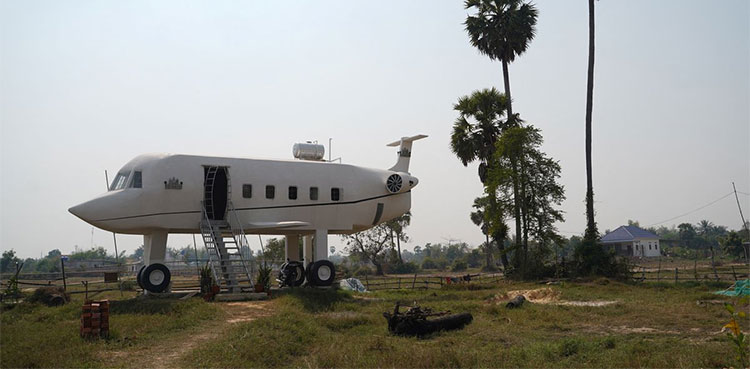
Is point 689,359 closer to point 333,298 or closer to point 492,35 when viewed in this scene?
point 333,298

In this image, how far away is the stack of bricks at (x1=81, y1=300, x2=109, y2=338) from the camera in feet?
48.8

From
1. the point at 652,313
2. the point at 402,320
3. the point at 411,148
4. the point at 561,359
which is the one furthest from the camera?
the point at 411,148

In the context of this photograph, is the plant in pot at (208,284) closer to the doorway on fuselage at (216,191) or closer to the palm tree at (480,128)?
the doorway on fuselage at (216,191)

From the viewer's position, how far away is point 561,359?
1295 centimetres

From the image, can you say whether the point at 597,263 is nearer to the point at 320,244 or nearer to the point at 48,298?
the point at 320,244

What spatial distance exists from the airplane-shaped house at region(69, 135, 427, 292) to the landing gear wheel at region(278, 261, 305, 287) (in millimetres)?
44

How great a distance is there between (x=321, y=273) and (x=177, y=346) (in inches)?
523

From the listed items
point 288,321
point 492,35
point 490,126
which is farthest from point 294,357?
point 492,35

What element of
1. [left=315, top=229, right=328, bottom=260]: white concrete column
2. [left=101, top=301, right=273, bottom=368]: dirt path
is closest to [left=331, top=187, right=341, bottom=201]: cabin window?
[left=315, top=229, right=328, bottom=260]: white concrete column

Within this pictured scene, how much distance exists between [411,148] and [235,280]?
11.1 m

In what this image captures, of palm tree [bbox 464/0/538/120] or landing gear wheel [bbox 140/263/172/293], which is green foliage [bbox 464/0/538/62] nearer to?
palm tree [bbox 464/0/538/120]

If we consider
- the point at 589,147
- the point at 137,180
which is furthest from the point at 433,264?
the point at 137,180

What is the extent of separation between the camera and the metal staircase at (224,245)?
2430cm

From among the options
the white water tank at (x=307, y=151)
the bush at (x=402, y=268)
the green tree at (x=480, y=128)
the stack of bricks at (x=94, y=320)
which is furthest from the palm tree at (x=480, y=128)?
the bush at (x=402, y=268)
